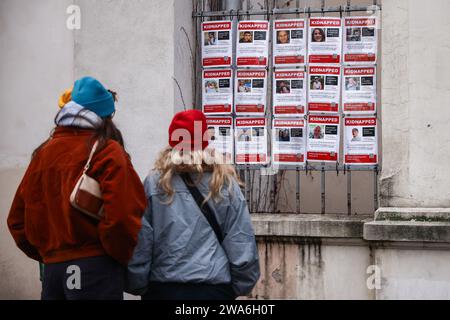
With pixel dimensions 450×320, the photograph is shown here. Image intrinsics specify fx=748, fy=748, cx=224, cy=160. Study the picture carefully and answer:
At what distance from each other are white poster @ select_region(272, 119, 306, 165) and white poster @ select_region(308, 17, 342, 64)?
59cm

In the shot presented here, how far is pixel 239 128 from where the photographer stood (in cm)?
683

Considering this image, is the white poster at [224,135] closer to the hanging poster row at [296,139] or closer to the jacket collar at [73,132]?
the hanging poster row at [296,139]

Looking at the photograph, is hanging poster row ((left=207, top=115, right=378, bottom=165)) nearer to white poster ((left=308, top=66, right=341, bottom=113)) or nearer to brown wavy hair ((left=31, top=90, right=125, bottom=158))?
white poster ((left=308, top=66, right=341, bottom=113))

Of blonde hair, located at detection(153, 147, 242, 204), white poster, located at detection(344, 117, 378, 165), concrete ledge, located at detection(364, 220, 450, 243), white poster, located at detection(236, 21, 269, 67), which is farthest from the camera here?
white poster, located at detection(236, 21, 269, 67)

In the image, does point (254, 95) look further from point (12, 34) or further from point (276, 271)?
point (12, 34)

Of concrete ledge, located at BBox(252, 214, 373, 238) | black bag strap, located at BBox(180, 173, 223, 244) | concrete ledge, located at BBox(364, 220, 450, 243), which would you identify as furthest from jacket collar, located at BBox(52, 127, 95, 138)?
concrete ledge, located at BBox(364, 220, 450, 243)

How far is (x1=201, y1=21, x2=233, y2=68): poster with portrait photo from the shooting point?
684cm

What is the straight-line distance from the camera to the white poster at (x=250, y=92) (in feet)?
22.3

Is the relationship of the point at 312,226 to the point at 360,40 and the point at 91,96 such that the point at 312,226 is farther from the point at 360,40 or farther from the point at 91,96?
the point at 91,96

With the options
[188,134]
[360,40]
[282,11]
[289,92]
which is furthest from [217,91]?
[188,134]

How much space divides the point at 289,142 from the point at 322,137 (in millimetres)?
296

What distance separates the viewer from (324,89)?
664 centimetres
